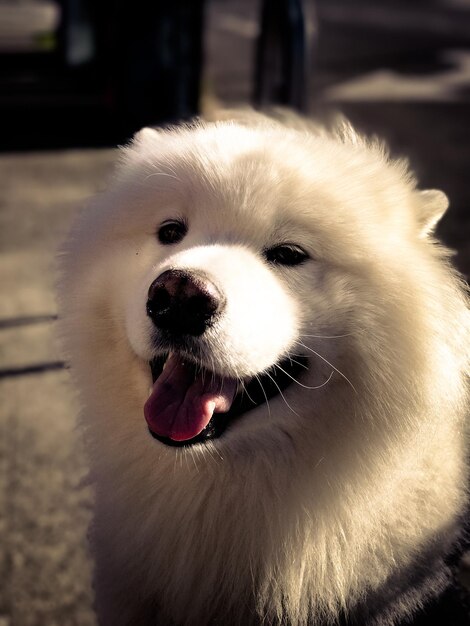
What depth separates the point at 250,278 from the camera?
1906mm

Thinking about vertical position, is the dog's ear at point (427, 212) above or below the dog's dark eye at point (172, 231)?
above

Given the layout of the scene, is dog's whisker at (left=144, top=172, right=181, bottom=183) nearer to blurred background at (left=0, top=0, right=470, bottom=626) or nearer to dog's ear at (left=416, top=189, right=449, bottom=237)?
blurred background at (left=0, top=0, right=470, bottom=626)

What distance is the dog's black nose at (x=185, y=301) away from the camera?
5.78 ft

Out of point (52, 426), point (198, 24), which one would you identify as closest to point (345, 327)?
point (52, 426)

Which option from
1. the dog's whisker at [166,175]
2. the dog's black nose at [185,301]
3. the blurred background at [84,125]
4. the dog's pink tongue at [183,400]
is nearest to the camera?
the dog's black nose at [185,301]

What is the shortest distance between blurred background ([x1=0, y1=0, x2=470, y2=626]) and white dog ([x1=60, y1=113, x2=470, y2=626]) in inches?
25.8

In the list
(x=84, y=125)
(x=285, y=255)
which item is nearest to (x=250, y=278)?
(x=285, y=255)

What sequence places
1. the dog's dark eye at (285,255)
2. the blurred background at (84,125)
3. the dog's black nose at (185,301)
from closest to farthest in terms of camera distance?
the dog's black nose at (185,301)
the dog's dark eye at (285,255)
the blurred background at (84,125)

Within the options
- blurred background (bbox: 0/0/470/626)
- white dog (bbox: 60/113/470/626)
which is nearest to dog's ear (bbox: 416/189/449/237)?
white dog (bbox: 60/113/470/626)

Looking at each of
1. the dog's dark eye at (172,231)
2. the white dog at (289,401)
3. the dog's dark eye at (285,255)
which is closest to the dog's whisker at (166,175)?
the white dog at (289,401)

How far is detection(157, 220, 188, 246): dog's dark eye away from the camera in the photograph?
217cm

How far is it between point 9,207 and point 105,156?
1.69 m

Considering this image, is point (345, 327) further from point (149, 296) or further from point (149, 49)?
point (149, 49)

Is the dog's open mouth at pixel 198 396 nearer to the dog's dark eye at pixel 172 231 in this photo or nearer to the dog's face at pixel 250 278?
the dog's face at pixel 250 278
